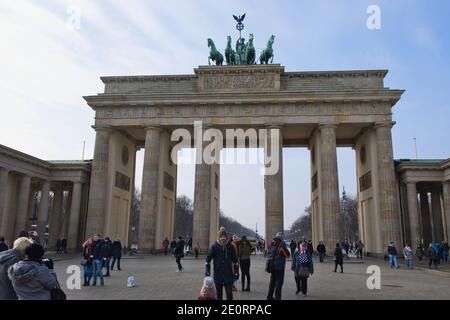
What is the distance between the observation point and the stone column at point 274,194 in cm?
3672

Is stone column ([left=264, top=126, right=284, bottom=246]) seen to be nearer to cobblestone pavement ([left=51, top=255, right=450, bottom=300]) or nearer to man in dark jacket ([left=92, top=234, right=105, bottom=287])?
cobblestone pavement ([left=51, top=255, right=450, bottom=300])

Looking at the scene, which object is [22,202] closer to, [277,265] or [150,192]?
[150,192]

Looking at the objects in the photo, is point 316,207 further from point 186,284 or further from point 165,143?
point 186,284

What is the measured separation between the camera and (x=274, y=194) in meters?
37.1

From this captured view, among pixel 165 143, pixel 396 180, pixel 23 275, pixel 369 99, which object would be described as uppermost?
pixel 369 99

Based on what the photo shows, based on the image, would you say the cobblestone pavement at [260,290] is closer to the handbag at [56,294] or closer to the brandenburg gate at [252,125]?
the handbag at [56,294]

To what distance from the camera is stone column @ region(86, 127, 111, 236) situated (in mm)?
38344

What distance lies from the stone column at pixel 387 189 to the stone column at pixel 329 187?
14.0 feet

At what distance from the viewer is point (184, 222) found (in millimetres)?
107062

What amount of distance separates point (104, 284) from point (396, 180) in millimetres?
34379

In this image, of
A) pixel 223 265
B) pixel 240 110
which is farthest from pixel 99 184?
pixel 223 265

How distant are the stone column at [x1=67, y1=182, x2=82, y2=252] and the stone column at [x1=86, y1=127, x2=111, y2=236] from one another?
306cm
